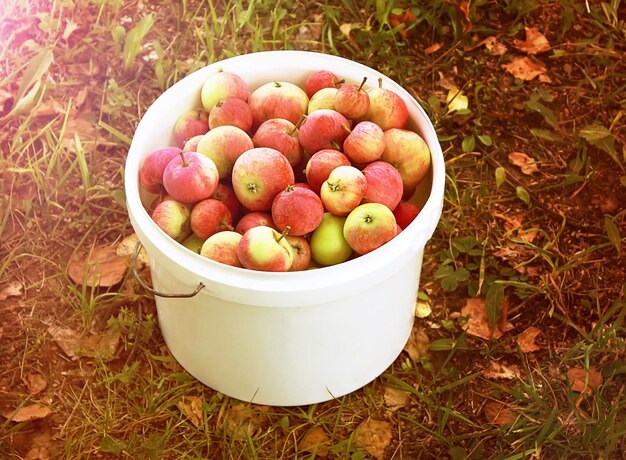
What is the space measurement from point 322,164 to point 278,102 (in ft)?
0.93

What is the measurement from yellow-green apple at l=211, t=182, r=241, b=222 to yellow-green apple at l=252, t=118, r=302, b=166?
0.15m

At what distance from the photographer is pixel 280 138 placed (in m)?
2.01

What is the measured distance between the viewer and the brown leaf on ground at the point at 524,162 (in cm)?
273

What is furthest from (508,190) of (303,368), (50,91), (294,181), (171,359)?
(50,91)

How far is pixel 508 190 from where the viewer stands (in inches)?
106

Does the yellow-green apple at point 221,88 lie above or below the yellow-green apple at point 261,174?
above

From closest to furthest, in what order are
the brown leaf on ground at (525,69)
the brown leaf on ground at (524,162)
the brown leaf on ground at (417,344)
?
1. the brown leaf on ground at (417,344)
2. the brown leaf on ground at (524,162)
3. the brown leaf on ground at (525,69)

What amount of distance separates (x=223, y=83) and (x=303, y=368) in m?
0.82

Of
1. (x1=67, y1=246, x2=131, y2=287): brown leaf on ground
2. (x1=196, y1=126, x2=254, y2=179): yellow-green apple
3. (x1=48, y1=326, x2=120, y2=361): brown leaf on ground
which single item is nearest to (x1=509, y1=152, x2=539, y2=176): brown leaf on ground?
(x1=196, y1=126, x2=254, y2=179): yellow-green apple

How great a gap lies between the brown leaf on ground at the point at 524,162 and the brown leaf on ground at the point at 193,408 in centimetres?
143

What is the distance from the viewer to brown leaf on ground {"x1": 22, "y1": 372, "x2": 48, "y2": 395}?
215cm

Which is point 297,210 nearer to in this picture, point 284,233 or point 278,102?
point 284,233

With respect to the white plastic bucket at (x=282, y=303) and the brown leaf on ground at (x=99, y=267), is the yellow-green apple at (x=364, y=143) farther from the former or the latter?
the brown leaf on ground at (x=99, y=267)

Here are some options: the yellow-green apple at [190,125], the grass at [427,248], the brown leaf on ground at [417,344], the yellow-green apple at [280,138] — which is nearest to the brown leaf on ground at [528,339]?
the grass at [427,248]
